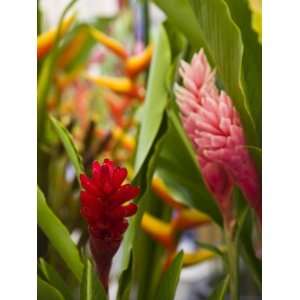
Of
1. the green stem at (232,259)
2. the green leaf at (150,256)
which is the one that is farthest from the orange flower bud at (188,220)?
the green stem at (232,259)

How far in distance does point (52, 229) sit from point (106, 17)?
0.41m

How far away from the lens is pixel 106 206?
0.42m

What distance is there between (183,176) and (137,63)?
0.22m

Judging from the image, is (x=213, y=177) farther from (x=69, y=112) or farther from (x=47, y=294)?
(x=69, y=112)

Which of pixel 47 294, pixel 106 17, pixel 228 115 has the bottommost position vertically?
pixel 47 294

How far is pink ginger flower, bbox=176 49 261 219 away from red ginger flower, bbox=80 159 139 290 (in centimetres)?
7

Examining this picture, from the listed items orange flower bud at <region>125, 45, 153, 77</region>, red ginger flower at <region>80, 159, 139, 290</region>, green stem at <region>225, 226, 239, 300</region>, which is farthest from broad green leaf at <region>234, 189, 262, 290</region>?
orange flower bud at <region>125, 45, 153, 77</region>

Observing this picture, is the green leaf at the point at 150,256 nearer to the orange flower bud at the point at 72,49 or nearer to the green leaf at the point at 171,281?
the green leaf at the point at 171,281

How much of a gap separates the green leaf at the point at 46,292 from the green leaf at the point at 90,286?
0.02m

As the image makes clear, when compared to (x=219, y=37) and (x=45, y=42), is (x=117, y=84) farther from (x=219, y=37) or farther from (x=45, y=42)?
(x=219, y=37)

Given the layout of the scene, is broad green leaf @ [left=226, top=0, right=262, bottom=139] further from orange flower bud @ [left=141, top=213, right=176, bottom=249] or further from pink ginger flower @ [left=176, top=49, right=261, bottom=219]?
orange flower bud @ [left=141, top=213, right=176, bottom=249]
